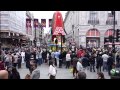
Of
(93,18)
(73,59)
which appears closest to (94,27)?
(93,18)

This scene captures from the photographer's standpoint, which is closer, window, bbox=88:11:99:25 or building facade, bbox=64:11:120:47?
building facade, bbox=64:11:120:47

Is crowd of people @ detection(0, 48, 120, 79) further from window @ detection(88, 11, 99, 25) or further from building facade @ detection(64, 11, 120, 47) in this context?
window @ detection(88, 11, 99, 25)

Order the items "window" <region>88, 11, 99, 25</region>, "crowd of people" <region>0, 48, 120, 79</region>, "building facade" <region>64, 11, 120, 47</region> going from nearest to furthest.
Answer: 1. "crowd of people" <region>0, 48, 120, 79</region>
2. "building facade" <region>64, 11, 120, 47</region>
3. "window" <region>88, 11, 99, 25</region>

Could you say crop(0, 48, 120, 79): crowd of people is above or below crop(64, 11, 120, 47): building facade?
below

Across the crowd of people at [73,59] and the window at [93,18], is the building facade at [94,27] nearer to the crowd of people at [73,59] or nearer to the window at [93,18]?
the window at [93,18]

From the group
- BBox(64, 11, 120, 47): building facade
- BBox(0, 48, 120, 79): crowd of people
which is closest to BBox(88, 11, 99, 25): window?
BBox(64, 11, 120, 47): building facade

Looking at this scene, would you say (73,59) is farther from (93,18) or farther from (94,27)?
(93,18)
